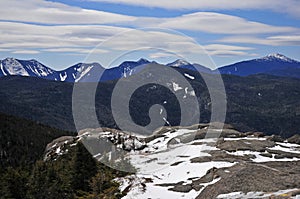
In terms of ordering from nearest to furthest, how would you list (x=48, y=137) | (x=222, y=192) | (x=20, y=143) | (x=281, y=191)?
1. (x=281, y=191)
2. (x=222, y=192)
3. (x=20, y=143)
4. (x=48, y=137)

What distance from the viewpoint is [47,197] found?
40.0 m

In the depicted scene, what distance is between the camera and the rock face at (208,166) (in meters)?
21.3

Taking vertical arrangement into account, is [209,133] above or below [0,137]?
above

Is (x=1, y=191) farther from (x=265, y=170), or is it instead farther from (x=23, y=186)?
(x=265, y=170)

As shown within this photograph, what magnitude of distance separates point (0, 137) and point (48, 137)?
23.7m

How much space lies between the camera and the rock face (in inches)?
840

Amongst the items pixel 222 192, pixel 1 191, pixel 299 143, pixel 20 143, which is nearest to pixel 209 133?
pixel 299 143

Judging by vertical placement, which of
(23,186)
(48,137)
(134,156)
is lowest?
(48,137)

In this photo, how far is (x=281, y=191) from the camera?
1894 cm

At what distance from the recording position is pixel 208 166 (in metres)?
45.9

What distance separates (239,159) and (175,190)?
15.2 metres

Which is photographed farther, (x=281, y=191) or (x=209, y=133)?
(x=209, y=133)

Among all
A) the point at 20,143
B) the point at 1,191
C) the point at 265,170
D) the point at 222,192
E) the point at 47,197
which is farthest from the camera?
the point at 20,143

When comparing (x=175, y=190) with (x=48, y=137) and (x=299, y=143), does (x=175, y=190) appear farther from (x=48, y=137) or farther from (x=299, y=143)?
(x=48, y=137)
